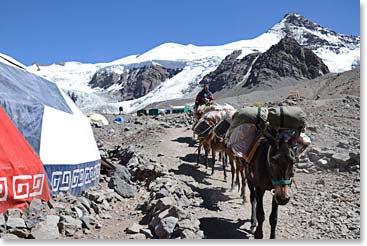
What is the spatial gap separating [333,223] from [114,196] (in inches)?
152

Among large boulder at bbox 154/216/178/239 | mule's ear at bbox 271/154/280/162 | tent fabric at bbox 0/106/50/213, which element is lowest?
large boulder at bbox 154/216/178/239

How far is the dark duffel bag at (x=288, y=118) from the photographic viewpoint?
5.25 metres

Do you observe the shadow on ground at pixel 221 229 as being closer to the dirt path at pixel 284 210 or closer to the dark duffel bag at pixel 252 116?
the dirt path at pixel 284 210

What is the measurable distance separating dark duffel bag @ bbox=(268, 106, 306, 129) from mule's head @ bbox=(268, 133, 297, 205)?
0.29 m

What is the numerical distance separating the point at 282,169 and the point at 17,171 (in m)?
3.77

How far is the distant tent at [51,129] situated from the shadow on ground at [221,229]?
257 centimetres

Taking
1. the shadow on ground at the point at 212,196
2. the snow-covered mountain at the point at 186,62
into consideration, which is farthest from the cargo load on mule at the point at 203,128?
the snow-covered mountain at the point at 186,62

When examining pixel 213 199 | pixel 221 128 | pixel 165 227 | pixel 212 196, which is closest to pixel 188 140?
pixel 221 128

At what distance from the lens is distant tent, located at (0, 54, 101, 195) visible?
281 inches

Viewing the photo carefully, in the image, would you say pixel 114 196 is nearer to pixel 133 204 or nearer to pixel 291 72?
pixel 133 204

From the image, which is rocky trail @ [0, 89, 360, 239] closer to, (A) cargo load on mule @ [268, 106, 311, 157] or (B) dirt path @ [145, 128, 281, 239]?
(B) dirt path @ [145, 128, 281, 239]

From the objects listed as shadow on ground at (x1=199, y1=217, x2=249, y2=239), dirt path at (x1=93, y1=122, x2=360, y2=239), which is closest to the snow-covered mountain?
dirt path at (x1=93, y1=122, x2=360, y2=239)

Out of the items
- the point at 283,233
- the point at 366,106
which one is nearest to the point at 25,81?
the point at 283,233

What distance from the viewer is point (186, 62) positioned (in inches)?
6107
